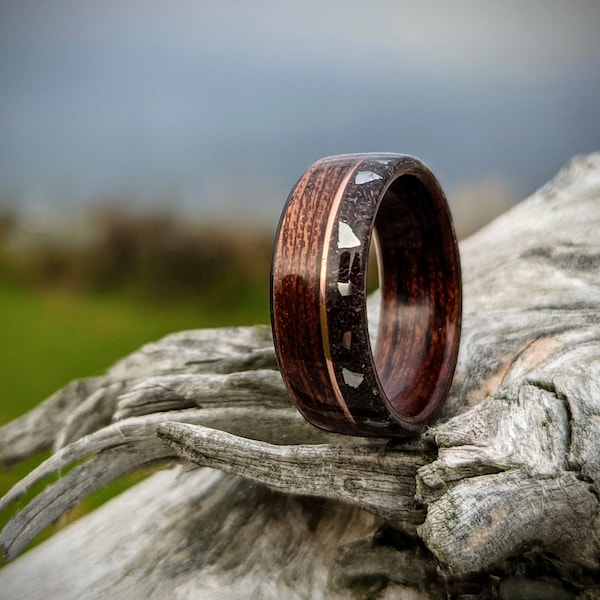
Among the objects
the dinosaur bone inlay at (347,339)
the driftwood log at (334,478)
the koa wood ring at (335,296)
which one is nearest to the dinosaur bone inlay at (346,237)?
the koa wood ring at (335,296)

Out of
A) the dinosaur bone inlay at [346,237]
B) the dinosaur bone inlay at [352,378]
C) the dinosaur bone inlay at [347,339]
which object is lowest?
the dinosaur bone inlay at [352,378]

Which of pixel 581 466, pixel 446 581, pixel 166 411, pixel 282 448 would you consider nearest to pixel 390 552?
pixel 446 581

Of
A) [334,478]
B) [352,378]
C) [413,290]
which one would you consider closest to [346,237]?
[352,378]

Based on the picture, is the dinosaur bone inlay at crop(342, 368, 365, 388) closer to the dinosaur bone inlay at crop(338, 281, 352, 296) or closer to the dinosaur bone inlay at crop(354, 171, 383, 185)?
the dinosaur bone inlay at crop(338, 281, 352, 296)

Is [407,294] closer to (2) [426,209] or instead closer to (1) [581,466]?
(2) [426,209]

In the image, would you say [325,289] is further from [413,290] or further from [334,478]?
[413,290]

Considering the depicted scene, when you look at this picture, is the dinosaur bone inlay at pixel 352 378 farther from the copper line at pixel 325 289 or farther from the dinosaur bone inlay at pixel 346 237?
the dinosaur bone inlay at pixel 346 237
